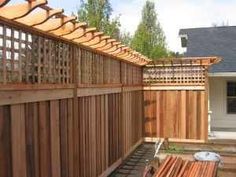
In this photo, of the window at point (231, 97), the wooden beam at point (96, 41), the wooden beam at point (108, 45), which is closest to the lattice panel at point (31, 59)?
the wooden beam at point (96, 41)

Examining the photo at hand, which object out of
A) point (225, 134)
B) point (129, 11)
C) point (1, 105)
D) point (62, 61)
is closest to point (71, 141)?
point (62, 61)

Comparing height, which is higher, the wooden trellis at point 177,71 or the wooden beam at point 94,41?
the wooden beam at point 94,41

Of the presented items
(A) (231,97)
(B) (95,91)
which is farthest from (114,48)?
(A) (231,97)

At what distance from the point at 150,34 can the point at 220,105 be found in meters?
15.7

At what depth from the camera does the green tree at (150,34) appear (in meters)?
23.9

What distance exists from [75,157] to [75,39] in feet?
4.77

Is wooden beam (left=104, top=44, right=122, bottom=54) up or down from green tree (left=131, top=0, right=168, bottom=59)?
down

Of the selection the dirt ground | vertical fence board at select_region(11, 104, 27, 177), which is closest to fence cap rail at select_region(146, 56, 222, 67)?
the dirt ground

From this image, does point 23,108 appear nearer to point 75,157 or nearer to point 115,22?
point 75,157

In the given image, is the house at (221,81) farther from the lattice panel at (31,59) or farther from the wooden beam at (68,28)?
the wooden beam at (68,28)

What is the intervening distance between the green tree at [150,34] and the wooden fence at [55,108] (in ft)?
54.7

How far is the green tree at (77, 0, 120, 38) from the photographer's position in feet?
51.6

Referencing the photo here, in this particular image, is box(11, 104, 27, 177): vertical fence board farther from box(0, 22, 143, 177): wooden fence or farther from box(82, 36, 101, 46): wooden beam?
box(82, 36, 101, 46): wooden beam

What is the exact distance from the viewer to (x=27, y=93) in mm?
3504
